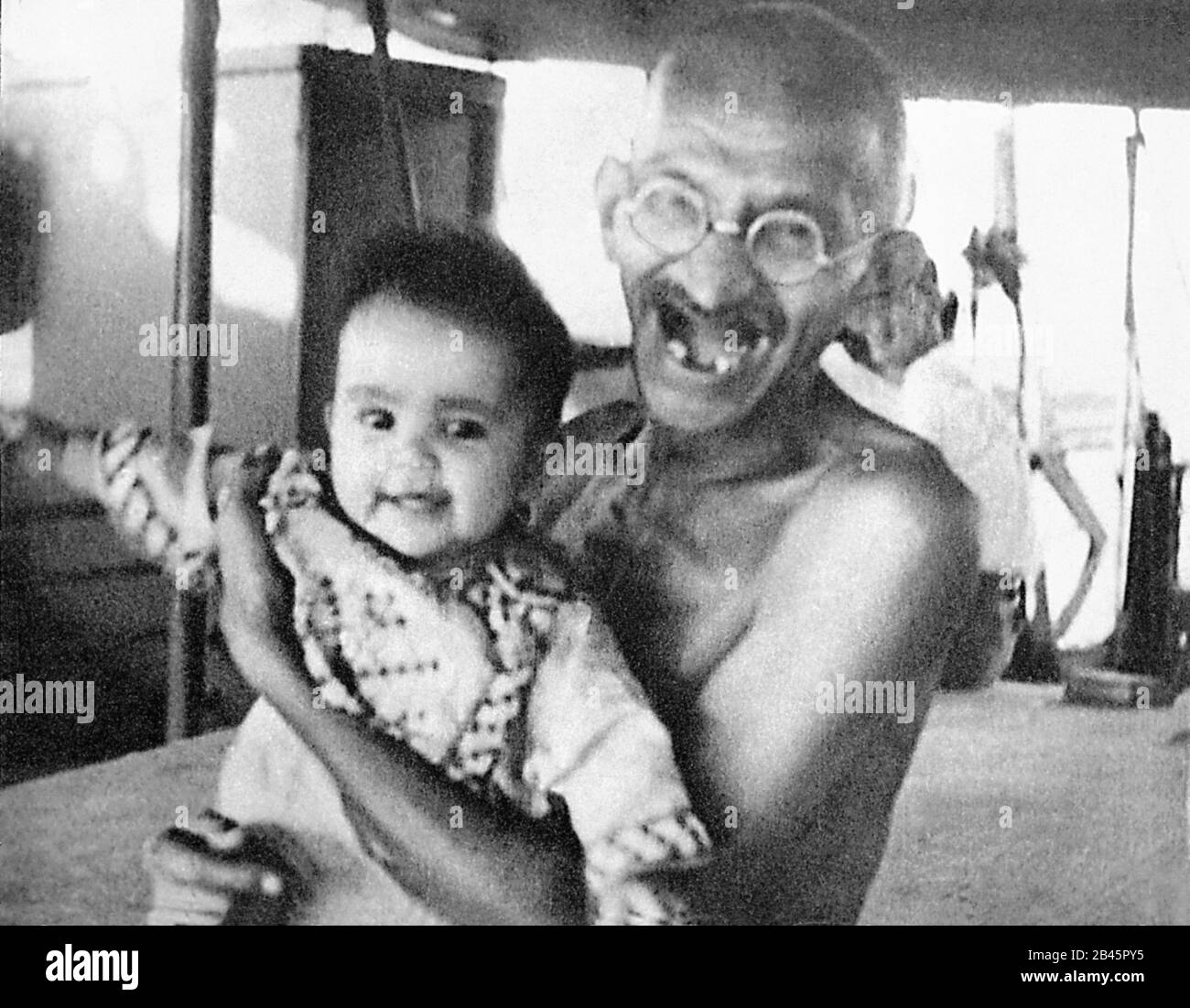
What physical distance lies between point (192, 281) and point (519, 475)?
0.54 meters

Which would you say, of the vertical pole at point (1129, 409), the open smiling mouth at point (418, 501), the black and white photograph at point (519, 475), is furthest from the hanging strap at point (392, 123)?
the vertical pole at point (1129, 409)

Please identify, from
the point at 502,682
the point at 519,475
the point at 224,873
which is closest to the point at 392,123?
the point at 519,475

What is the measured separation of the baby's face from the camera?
6.17 feet

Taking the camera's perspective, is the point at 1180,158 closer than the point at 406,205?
No

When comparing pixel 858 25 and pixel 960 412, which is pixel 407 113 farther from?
pixel 960 412

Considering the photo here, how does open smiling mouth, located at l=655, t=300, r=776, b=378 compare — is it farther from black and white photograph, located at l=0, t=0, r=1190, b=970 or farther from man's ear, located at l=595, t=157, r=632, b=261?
man's ear, located at l=595, t=157, r=632, b=261

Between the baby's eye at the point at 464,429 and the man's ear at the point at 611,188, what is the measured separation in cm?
33

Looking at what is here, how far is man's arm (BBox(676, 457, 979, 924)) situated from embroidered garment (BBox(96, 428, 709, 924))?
0.23 ft

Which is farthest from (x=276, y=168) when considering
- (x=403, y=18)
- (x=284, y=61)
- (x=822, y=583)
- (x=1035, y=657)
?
(x=1035, y=657)

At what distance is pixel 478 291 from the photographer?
1.90 meters

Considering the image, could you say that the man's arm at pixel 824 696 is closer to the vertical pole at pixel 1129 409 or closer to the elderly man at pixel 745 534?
the elderly man at pixel 745 534

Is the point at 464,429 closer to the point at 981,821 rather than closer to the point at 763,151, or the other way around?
the point at 763,151

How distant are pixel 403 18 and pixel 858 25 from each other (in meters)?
0.63
